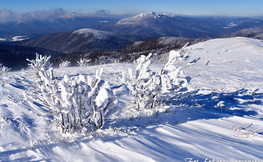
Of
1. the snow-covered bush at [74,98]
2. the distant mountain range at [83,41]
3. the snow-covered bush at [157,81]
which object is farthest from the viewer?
the distant mountain range at [83,41]

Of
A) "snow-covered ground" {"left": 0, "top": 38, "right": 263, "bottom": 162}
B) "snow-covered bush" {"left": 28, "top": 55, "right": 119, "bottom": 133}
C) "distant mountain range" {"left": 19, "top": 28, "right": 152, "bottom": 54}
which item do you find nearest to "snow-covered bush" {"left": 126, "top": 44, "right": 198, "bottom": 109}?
"snow-covered ground" {"left": 0, "top": 38, "right": 263, "bottom": 162}

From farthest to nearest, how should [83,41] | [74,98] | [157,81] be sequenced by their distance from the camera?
1. [83,41]
2. [157,81]
3. [74,98]

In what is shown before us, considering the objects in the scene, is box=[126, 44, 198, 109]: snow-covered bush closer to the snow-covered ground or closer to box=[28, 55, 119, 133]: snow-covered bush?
the snow-covered ground

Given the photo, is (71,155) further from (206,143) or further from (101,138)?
(206,143)

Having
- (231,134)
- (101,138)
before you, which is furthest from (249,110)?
(101,138)

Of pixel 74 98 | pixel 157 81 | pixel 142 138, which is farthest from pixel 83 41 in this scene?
pixel 142 138

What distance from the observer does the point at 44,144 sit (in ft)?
7.51

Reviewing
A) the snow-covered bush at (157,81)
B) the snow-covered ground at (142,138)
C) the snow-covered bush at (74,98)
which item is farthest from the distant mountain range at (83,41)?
the snow-covered bush at (74,98)

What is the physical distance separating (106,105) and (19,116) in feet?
7.34

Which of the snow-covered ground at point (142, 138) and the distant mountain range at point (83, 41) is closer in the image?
the snow-covered ground at point (142, 138)

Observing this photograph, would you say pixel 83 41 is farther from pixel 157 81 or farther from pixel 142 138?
pixel 142 138

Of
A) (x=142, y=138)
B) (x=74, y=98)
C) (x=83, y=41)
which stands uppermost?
(x=83, y=41)

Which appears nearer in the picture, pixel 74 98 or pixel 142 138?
pixel 74 98

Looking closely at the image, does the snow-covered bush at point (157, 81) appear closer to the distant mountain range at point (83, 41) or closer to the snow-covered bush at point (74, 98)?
the snow-covered bush at point (74, 98)
